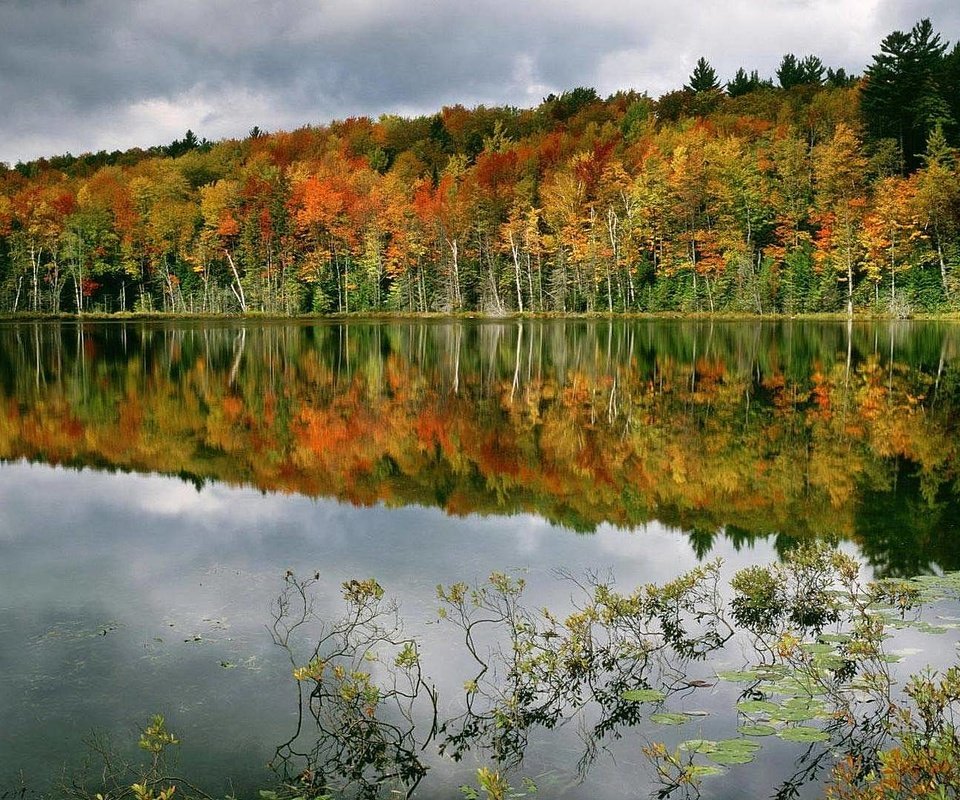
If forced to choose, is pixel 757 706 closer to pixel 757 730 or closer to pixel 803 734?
pixel 757 730

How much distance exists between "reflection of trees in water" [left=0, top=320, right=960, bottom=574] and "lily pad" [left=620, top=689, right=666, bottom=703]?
423 cm

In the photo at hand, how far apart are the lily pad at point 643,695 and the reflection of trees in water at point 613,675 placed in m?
0.02

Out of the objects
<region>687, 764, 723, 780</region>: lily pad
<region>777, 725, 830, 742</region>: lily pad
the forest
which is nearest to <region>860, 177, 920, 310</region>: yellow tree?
the forest

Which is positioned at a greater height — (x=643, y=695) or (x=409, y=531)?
(x=409, y=531)

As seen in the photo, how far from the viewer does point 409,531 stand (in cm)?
1148

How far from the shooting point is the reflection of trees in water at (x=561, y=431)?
42.5 ft

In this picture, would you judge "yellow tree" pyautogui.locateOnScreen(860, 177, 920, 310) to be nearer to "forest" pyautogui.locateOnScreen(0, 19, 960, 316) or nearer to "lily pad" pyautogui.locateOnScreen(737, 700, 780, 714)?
"forest" pyautogui.locateOnScreen(0, 19, 960, 316)

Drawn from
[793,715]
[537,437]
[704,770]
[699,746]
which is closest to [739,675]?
[793,715]

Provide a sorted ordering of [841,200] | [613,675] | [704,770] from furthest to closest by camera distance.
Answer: [841,200], [613,675], [704,770]

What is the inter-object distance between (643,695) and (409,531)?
5.16 meters

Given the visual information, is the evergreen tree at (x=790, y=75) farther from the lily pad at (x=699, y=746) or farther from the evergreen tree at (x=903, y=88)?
the lily pad at (x=699, y=746)

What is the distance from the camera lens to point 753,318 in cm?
7069

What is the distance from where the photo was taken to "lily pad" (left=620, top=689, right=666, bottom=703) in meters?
6.78

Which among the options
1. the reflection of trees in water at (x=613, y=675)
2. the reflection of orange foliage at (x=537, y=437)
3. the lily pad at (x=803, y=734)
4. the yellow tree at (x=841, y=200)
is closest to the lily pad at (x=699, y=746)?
the reflection of trees in water at (x=613, y=675)
